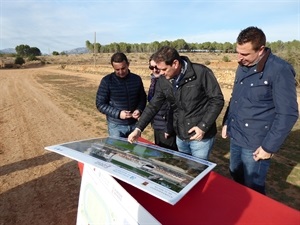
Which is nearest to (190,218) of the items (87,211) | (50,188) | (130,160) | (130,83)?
(130,160)

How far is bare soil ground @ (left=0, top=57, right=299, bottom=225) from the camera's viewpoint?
3430 mm

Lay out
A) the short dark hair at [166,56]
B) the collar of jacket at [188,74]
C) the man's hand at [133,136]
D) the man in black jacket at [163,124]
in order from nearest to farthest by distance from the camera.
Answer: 1. the short dark hair at [166,56]
2. the collar of jacket at [188,74]
3. the man's hand at [133,136]
4. the man in black jacket at [163,124]

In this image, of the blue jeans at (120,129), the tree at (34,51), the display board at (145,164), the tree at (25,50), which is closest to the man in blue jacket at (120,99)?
the blue jeans at (120,129)

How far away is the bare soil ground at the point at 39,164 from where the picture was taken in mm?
3430

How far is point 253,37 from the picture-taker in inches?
82.6

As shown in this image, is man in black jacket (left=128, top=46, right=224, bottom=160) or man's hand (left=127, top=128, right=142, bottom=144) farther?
man's hand (left=127, top=128, right=142, bottom=144)

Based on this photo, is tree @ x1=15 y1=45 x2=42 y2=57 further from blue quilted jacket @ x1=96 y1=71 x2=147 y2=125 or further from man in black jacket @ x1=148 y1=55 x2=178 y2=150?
man in black jacket @ x1=148 y1=55 x2=178 y2=150

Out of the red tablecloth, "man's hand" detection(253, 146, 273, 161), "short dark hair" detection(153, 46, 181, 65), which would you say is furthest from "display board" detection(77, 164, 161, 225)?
"man's hand" detection(253, 146, 273, 161)

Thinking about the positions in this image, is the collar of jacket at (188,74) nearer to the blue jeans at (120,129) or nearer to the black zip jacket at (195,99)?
the black zip jacket at (195,99)

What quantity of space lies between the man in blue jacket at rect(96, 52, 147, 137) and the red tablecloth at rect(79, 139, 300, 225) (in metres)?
1.48

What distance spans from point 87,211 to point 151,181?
2.24 feet

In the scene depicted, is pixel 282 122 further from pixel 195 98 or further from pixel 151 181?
pixel 151 181

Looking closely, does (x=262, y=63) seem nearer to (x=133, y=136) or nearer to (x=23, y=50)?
(x=133, y=136)

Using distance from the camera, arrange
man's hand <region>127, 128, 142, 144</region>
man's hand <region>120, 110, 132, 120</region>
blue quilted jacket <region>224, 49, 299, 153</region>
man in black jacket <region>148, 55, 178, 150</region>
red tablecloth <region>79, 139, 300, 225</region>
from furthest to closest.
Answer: man's hand <region>120, 110, 132, 120</region>
man in black jacket <region>148, 55, 178, 150</region>
man's hand <region>127, 128, 142, 144</region>
blue quilted jacket <region>224, 49, 299, 153</region>
red tablecloth <region>79, 139, 300, 225</region>
